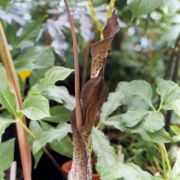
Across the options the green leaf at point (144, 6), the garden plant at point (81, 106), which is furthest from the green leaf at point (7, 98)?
the green leaf at point (144, 6)

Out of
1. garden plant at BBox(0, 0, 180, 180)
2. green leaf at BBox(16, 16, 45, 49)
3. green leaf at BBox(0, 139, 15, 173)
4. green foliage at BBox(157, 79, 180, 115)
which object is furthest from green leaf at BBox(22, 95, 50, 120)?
green leaf at BBox(16, 16, 45, 49)

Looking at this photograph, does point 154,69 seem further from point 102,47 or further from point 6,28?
point 102,47

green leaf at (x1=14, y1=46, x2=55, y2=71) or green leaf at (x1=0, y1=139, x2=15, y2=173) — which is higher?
green leaf at (x1=14, y1=46, x2=55, y2=71)

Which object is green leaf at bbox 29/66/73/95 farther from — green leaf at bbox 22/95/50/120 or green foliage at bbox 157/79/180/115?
green foliage at bbox 157/79/180/115

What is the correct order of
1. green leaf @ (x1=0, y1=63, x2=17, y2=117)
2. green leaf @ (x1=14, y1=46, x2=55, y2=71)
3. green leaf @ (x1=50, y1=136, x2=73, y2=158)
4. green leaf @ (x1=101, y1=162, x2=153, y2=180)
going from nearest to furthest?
green leaf @ (x1=101, y1=162, x2=153, y2=180) → green leaf @ (x1=0, y1=63, x2=17, y2=117) → green leaf @ (x1=50, y1=136, x2=73, y2=158) → green leaf @ (x1=14, y1=46, x2=55, y2=71)

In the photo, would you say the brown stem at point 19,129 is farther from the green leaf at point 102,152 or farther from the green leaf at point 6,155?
the green leaf at point 102,152

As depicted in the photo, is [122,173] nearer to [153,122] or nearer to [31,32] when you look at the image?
[153,122]

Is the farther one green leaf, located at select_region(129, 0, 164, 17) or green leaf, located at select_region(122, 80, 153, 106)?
green leaf, located at select_region(122, 80, 153, 106)
